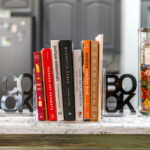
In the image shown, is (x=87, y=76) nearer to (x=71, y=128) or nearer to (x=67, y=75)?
(x=67, y=75)

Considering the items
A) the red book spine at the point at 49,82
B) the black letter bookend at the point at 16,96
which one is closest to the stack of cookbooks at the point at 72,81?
the red book spine at the point at 49,82

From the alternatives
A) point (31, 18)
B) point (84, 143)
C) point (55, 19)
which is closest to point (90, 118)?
point (84, 143)

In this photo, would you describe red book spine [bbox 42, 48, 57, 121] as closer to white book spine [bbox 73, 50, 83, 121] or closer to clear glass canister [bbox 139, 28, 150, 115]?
white book spine [bbox 73, 50, 83, 121]

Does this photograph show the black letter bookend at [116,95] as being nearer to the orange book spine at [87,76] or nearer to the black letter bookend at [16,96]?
the orange book spine at [87,76]

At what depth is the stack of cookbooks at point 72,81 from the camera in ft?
3.51

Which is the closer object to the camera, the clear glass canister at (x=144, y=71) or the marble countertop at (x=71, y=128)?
the marble countertop at (x=71, y=128)

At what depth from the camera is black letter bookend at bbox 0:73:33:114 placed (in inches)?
47.4

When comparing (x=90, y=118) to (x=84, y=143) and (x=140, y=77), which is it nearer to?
(x=84, y=143)

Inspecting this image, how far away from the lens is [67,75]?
1.07 m

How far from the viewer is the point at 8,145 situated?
1.04m

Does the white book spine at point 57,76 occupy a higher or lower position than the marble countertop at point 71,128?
higher

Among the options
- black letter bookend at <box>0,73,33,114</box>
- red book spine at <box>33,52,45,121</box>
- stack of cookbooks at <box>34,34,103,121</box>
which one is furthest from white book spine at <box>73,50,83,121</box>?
black letter bookend at <box>0,73,33,114</box>

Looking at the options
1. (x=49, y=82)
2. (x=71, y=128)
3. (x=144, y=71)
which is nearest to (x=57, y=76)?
(x=49, y=82)

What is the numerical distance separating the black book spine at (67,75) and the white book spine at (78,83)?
12 mm
